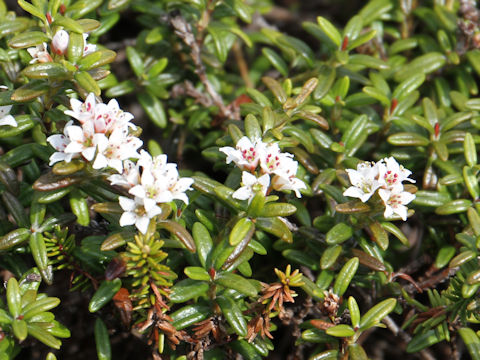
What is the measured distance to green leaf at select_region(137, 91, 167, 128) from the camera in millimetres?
3645

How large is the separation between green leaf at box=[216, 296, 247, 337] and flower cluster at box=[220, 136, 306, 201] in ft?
1.68

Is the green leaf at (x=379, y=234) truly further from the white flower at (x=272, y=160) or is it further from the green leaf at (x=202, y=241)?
Result: the green leaf at (x=202, y=241)

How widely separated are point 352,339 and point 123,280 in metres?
1.18

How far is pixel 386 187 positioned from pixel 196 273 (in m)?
1.01

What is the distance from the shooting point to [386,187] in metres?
2.63

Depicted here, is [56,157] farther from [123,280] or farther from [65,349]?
[65,349]

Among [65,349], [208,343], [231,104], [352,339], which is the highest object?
[231,104]

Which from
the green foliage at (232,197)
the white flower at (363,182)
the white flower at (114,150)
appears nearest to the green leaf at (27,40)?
the green foliage at (232,197)

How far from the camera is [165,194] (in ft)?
7.80

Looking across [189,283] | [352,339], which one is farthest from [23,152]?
[352,339]

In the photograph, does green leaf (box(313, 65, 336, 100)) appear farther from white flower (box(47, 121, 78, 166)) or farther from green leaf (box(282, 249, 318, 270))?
white flower (box(47, 121, 78, 166))

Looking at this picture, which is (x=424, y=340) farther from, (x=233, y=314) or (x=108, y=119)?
(x=108, y=119)

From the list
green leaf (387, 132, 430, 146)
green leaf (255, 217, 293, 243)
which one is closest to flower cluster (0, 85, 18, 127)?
green leaf (255, 217, 293, 243)

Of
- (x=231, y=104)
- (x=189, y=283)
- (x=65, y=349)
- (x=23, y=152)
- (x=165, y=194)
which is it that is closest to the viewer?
(x=165, y=194)
